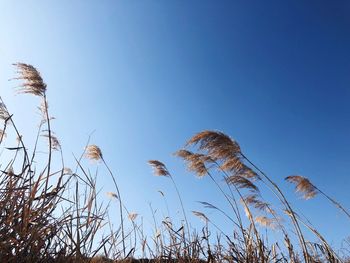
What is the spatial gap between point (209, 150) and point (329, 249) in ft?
6.60

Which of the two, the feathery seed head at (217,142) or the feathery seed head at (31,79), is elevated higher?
the feathery seed head at (217,142)

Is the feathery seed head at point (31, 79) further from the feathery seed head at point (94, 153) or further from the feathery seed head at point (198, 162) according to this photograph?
the feathery seed head at point (198, 162)

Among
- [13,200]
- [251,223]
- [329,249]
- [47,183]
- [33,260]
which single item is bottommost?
[33,260]

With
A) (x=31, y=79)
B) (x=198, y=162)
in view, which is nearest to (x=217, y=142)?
(x=198, y=162)

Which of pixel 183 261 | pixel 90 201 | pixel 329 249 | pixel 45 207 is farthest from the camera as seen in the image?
pixel 329 249

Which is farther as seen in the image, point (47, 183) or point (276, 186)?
point (276, 186)

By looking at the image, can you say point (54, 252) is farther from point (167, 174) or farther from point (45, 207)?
point (167, 174)

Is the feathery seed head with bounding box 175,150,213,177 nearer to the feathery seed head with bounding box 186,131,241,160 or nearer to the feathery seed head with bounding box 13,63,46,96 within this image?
the feathery seed head with bounding box 186,131,241,160

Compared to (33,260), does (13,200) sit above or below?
above

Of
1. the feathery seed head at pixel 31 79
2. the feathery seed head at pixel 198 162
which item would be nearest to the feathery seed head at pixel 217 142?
the feathery seed head at pixel 198 162

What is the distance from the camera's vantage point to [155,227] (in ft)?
16.3

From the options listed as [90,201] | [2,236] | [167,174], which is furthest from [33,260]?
[167,174]

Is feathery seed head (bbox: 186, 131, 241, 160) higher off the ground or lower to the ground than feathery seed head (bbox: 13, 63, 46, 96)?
higher

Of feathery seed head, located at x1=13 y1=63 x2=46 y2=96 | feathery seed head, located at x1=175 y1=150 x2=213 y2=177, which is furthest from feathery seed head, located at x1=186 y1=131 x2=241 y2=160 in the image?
feathery seed head, located at x1=13 y1=63 x2=46 y2=96
